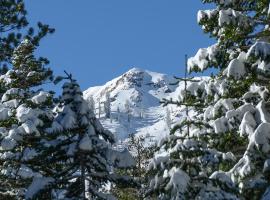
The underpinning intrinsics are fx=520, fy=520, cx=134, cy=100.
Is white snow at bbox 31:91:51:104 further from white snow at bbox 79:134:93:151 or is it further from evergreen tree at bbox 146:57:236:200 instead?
white snow at bbox 79:134:93:151

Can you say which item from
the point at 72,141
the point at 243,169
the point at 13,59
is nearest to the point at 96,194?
the point at 72,141

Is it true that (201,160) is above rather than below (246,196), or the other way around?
above


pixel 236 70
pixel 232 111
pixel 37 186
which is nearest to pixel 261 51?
pixel 236 70

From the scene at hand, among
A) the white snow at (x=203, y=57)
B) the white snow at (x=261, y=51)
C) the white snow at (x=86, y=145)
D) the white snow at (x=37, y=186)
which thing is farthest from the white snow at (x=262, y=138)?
the white snow at (x=37, y=186)

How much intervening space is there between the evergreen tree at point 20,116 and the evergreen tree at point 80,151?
373 cm

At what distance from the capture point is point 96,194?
11.2 m

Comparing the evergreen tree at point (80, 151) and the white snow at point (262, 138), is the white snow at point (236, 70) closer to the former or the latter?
the white snow at point (262, 138)

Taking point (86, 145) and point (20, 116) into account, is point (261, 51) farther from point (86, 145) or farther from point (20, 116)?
point (20, 116)

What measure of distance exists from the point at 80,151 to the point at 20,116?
20.5ft

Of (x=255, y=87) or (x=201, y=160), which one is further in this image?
(x=255, y=87)

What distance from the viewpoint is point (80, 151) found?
433 inches

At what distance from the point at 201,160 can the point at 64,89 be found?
357 centimetres

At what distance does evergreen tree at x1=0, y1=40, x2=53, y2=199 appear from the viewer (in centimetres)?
1616

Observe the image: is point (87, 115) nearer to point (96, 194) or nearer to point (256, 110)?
point (96, 194)
